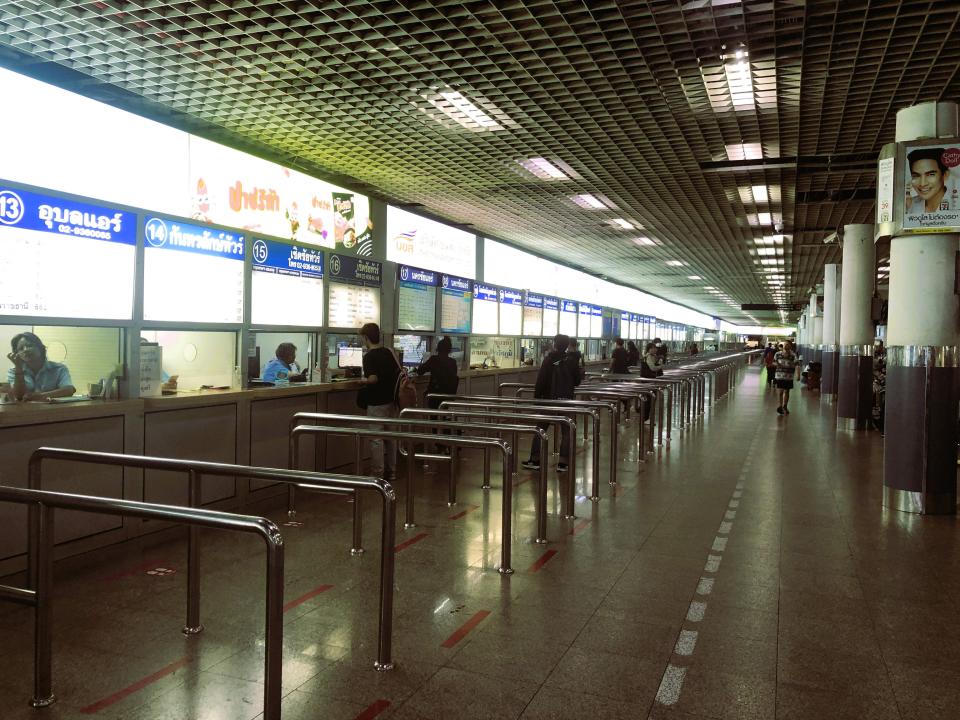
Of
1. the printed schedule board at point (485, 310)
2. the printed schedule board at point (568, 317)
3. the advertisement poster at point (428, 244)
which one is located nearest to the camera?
the advertisement poster at point (428, 244)

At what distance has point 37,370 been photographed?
483 centimetres

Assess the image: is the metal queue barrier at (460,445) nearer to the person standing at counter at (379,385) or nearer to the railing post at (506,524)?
the railing post at (506,524)

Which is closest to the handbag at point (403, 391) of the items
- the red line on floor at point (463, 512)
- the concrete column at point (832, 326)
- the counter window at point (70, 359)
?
the red line on floor at point (463, 512)

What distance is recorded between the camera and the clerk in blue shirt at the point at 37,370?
15.4ft

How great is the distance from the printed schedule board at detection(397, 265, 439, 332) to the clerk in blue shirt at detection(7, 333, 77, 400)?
4.30 m

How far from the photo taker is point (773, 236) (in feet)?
45.7

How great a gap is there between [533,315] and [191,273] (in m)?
8.26

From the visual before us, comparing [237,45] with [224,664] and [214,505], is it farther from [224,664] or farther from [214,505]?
[224,664]

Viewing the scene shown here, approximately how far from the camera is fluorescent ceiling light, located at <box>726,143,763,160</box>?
7.62m

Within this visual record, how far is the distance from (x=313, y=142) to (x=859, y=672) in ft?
22.5

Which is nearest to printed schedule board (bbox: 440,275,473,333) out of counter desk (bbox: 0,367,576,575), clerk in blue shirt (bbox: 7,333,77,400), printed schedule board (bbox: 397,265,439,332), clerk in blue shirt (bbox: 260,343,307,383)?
printed schedule board (bbox: 397,265,439,332)

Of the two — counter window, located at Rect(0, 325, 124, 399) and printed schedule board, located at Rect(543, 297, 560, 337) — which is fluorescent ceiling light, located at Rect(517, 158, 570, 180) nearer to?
printed schedule board, located at Rect(543, 297, 560, 337)

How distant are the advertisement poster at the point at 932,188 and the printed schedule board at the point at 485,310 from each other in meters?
6.12

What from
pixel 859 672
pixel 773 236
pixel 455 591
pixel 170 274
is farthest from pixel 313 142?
pixel 773 236
